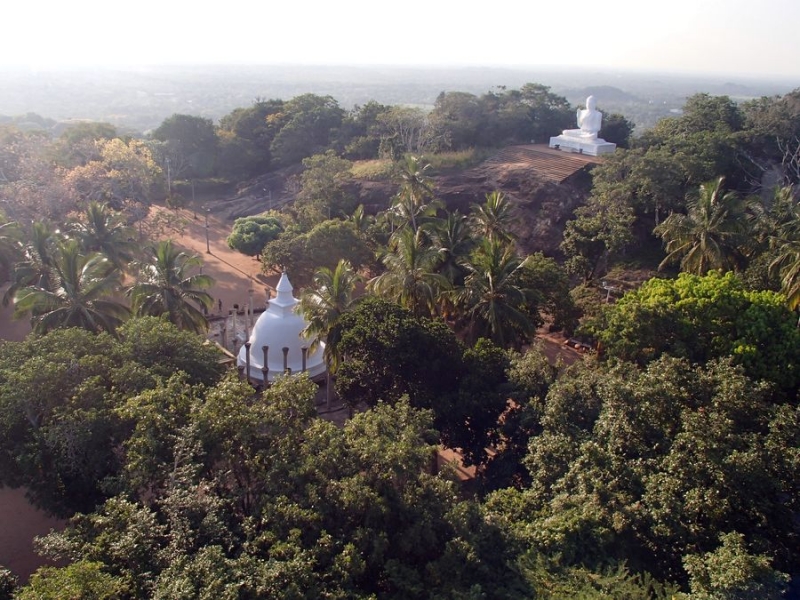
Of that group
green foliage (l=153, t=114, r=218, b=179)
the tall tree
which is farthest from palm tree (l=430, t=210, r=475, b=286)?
green foliage (l=153, t=114, r=218, b=179)

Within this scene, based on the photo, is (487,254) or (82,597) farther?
(487,254)

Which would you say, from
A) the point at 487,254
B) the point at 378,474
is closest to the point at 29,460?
the point at 378,474

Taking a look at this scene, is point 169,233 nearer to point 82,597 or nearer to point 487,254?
point 487,254

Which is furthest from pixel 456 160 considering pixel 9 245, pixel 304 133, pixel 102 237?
pixel 9 245

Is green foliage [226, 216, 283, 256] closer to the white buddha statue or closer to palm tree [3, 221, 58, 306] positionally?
palm tree [3, 221, 58, 306]

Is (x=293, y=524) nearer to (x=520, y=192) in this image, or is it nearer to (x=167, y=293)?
(x=167, y=293)
